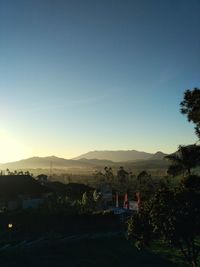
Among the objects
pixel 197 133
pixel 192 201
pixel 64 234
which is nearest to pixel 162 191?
pixel 192 201

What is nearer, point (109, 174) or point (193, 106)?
point (193, 106)

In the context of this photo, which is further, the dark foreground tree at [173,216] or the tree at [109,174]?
the tree at [109,174]

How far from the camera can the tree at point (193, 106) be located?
2997cm

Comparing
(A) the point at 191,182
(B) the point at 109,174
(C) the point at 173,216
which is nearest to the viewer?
(C) the point at 173,216

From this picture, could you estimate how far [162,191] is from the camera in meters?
24.2

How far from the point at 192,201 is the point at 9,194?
38320 millimetres

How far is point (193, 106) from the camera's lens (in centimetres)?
3055

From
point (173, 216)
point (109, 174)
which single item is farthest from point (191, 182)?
point (109, 174)

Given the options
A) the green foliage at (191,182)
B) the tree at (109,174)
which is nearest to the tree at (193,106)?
the green foliage at (191,182)

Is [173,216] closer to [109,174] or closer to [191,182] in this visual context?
[191,182]

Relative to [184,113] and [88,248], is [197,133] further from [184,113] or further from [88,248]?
[88,248]

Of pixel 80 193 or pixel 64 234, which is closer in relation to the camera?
pixel 64 234

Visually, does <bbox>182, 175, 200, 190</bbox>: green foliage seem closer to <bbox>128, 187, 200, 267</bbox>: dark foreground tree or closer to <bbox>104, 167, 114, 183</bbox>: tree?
<bbox>128, 187, 200, 267</bbox>: dark foreground tree

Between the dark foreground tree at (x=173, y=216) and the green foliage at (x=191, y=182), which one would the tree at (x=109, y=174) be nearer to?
the green foliage at (x=191, y=182)
